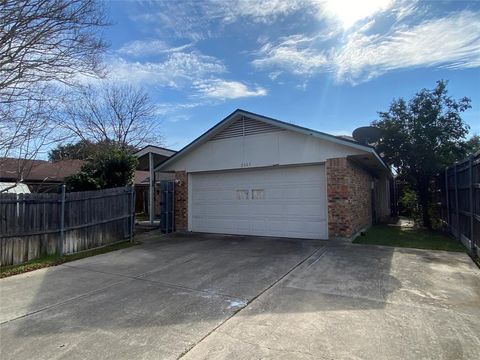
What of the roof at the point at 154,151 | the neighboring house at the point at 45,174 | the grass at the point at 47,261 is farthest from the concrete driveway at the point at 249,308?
the neighboring house at the point at 45,174

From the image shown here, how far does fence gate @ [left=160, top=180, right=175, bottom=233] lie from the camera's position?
12.6 meters

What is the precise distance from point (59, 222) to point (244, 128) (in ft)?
20.9

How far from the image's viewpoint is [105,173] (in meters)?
11.1

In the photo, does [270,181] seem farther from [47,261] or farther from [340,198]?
[47,261]

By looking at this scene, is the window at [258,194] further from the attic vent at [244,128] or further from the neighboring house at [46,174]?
the neighboring house at [46,174]

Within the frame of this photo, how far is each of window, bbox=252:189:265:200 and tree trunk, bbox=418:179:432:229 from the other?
774 cm

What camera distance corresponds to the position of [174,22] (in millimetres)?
9586

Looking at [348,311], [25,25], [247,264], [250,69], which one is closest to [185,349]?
Answer: [348,311]

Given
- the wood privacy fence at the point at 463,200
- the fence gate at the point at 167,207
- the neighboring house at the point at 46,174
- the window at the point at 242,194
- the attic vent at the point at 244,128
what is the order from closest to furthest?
the wood privacy fence at the point at 463,200 < the attic vent at the point at 244,128 < the window at the point at 242,194 < the fence gate at the point at 167,207 < the neighboring house at the point at 46,174

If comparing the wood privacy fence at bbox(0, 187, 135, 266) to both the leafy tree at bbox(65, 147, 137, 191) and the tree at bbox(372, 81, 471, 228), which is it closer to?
the leafy tree at bbox(65, 147, 137, 191)

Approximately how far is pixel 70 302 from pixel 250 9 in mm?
8441

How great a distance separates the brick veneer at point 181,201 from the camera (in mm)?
12664

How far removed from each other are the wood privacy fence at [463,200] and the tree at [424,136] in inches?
41.5

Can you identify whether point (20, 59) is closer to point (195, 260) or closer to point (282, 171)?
point (195, 260)
